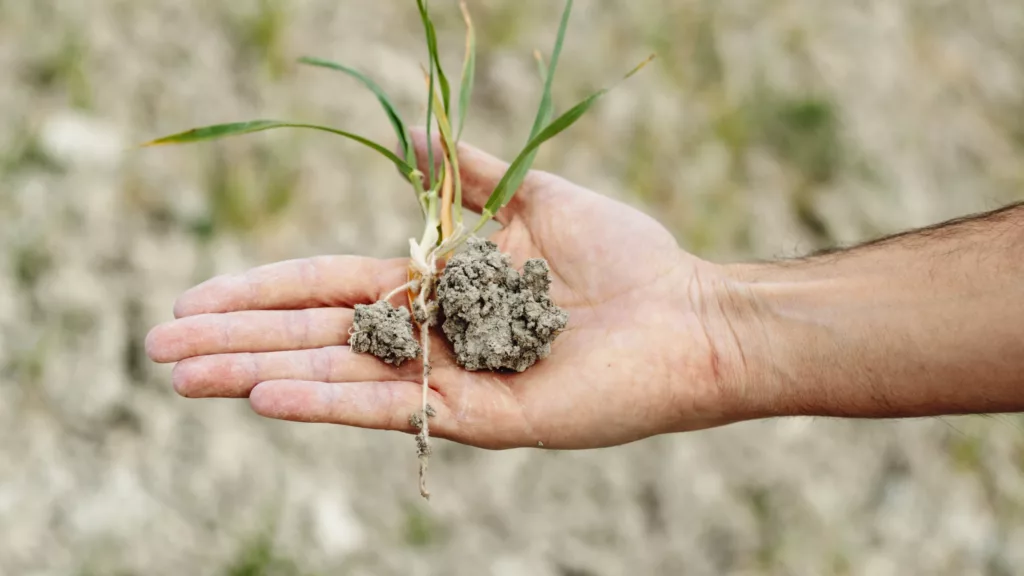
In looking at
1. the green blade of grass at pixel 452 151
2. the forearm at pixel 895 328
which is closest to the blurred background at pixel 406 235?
the green blade of grass at pixel 452 151

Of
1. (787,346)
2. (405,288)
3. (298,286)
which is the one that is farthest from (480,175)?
(787,346)

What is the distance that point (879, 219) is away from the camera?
367 centimetres

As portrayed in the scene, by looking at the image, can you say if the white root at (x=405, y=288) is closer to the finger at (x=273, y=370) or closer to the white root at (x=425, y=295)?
the white root at (x=425, y=295)

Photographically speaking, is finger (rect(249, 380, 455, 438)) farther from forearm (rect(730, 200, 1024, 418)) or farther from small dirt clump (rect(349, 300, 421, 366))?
forearm (rect(730, 200, 1024, 418))

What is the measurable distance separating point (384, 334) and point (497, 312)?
0.23m

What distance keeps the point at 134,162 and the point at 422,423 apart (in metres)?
1.80

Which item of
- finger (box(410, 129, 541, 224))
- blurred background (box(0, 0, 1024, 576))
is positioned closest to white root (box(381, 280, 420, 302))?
finger (box(410, 129, 541, 224))

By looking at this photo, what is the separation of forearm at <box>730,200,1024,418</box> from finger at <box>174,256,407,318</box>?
2.58ft

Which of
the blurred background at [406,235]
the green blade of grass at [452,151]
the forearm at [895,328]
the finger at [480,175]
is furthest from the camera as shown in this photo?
the blurred background at [406,235]

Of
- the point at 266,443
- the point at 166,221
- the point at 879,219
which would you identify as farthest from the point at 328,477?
the point at 879,219

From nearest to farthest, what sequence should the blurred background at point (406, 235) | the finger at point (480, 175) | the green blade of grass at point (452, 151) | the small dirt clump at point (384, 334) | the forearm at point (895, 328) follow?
the forearm at point (895, 328), the small dirt clump at point (384, 334), the green blade of grass at point (452, 151), the finger at point (480, 175), the blurred background at point (406, 235)

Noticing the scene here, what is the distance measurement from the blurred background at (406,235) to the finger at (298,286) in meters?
0.90

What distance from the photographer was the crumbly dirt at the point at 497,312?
1720mm

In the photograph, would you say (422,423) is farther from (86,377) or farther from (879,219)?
(879,219)
